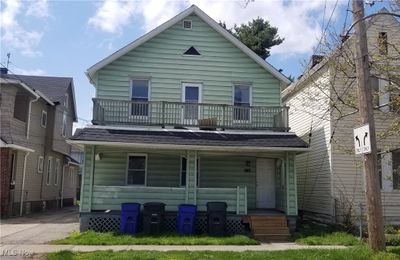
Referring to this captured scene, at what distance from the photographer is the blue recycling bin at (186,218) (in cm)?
1515

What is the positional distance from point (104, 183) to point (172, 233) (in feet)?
14.3

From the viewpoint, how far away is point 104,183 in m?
18.1

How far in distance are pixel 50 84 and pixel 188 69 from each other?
15.1 meters

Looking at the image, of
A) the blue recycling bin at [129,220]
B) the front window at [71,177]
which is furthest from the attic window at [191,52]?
the front window at [71,177]

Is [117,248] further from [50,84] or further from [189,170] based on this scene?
[50,84]

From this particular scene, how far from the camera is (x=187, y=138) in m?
16.4

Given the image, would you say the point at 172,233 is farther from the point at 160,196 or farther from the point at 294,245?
the point at 294,245

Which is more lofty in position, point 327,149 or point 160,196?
point 327,149

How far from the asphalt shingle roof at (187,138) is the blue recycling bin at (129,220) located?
2378 millimetres

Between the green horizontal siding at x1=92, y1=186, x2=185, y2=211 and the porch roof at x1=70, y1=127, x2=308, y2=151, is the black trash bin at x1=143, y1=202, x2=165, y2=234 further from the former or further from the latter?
the porch roof at x1=70, y1=127, x2=308, y2=151

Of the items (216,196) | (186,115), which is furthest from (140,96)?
(216,196)

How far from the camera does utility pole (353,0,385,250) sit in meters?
10.1

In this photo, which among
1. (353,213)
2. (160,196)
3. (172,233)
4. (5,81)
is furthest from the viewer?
(5,81)

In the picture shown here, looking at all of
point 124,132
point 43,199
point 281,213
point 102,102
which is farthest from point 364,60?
point 43,199
